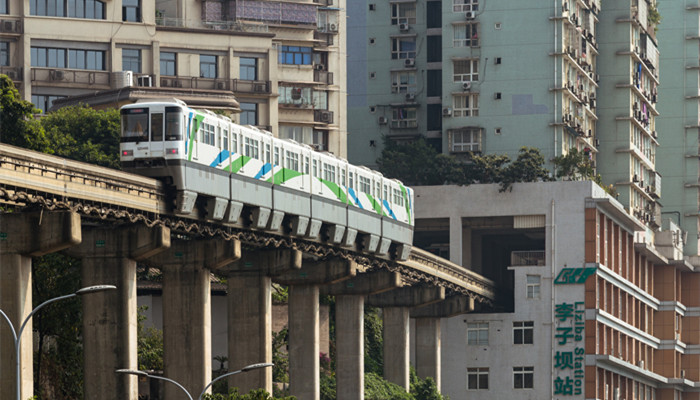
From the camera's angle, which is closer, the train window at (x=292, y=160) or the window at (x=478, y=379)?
the train window at (x=292, y=160)

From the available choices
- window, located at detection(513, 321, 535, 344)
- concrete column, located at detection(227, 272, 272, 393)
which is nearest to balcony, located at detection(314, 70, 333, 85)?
window, located at detection(513, 321, 535, 344)

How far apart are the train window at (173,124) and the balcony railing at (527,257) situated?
62032 millimetres

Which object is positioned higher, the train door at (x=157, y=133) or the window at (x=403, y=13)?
the window at (x=403, y=13)

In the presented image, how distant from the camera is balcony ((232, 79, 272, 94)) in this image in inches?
4781

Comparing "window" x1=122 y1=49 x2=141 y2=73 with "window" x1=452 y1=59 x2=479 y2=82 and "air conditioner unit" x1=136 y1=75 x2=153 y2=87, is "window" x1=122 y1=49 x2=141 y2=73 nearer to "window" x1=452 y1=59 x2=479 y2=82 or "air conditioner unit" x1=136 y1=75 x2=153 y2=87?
"air conditioner unit" x1=136 y1=75 x2=153 y2=87

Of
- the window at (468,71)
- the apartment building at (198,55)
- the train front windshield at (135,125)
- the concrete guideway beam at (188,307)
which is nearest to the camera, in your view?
the train front windshield at (135,125)

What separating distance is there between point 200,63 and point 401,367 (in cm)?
2595

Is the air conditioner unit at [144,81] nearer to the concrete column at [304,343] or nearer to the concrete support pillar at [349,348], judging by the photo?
the concrete support pillar at [349,348]

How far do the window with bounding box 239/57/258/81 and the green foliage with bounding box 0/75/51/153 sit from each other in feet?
120

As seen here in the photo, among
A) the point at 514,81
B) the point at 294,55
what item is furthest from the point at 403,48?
the point at 294,55

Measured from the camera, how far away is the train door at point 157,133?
234 ft

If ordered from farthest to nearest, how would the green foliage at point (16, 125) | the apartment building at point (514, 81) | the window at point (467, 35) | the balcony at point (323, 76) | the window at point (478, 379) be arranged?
the window at point (467, 35)
the apartment building at point (514, 81)
the balcony at point (323, 76)
the window at point (478, 379)
the green foliage at point (16, 125)

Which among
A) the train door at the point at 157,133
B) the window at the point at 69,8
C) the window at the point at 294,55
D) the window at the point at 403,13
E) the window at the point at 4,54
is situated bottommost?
the train door at the point at 157,133

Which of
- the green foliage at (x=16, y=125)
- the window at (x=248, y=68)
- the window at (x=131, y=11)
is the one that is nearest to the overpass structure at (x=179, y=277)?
the green foliage at (x=16, y=125)
